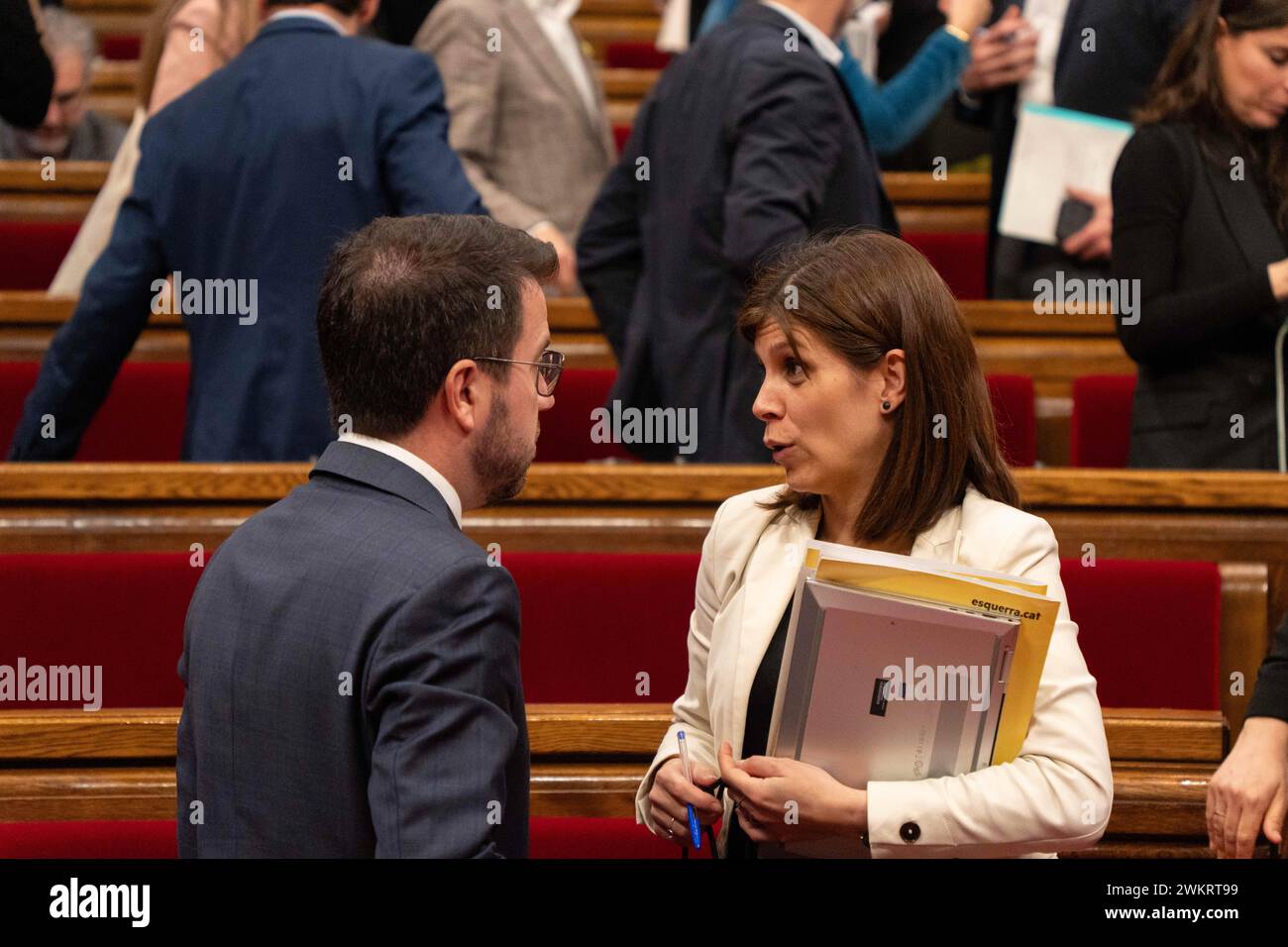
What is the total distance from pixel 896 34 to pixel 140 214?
7.96 feet

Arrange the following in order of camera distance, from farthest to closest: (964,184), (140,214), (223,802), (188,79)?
(964,184), (188,79), (140,214), (223,802)

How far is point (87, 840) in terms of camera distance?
1.78 m

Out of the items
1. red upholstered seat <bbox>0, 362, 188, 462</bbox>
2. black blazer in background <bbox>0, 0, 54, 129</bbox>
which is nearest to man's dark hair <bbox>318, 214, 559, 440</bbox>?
black blazer in background <bbox>0, 0, 54, 129</bbox>

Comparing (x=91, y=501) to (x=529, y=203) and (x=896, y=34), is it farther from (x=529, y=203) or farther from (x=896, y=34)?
(x=896, y=34)

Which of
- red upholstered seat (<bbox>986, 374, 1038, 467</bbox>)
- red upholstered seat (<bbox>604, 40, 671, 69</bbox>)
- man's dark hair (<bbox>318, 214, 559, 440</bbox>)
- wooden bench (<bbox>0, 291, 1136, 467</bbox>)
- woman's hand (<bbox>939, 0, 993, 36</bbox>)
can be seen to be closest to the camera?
man's dark hair (<bbox>318, 214, 559, 440</bbox>)

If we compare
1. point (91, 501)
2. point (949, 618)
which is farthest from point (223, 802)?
point (91, 501)

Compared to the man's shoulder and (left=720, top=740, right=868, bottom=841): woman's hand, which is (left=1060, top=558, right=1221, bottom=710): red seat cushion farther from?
the man's shoulder

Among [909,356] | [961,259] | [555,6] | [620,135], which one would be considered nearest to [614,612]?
[909,356]

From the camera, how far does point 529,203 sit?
3162 mm

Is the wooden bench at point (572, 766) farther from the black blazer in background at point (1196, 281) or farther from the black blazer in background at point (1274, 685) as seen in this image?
the black blazer in background at point (1196, 281)

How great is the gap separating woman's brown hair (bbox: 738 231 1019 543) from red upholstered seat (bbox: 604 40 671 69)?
443cm

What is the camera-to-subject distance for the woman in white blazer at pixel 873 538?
1339 millimetres

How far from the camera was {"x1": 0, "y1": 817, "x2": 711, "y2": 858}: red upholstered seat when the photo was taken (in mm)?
1770

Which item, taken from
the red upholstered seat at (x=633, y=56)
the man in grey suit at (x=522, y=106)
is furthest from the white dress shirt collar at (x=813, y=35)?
the red upholstered seat at (x=633, y=56)
